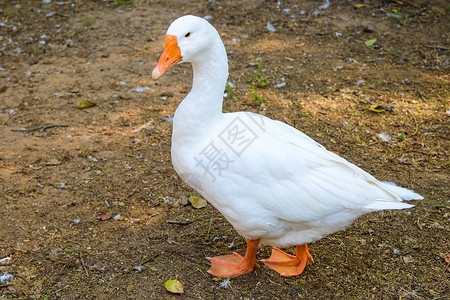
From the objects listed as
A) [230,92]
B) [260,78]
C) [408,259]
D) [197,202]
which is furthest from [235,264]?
[260,78]

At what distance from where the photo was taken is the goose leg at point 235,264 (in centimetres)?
316

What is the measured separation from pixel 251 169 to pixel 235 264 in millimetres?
856

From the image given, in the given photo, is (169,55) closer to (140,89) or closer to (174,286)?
(174,286)

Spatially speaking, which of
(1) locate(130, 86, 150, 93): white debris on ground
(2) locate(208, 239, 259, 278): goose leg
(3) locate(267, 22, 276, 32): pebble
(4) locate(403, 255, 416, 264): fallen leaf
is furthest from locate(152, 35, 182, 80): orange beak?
(3) locate(267, 22, 276, 32): pebble

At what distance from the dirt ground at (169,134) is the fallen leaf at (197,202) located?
2.2 inches

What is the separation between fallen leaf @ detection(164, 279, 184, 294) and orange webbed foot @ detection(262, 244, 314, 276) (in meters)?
0.71

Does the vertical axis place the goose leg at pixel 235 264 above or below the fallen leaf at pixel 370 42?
below

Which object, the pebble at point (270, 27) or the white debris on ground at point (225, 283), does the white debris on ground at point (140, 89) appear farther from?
the white debris on ground at point (225, 283)

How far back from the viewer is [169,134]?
4676 millimetres

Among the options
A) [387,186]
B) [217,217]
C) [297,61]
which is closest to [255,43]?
[297,61]

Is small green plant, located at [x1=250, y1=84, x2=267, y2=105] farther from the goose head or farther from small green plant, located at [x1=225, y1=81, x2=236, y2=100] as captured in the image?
the goose head

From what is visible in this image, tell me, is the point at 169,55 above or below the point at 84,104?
above

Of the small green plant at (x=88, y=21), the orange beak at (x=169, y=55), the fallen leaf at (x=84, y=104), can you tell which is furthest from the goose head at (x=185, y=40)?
the small green plant at (x=88, y=21)

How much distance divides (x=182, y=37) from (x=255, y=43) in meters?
3.79
